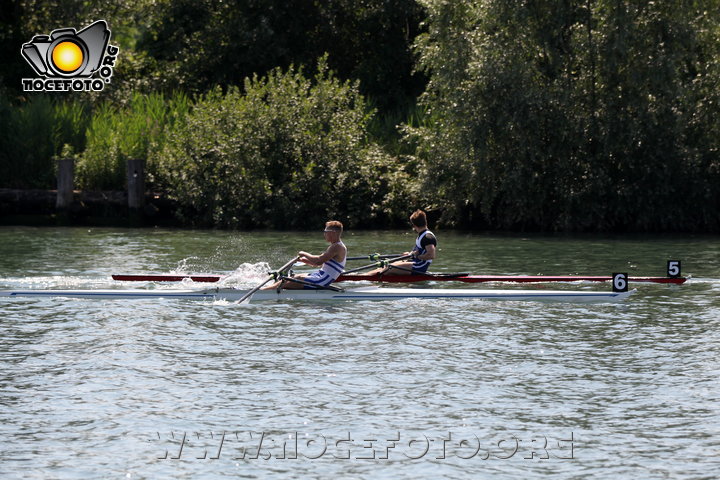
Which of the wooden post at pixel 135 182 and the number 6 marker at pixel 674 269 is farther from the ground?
the wooden post at pixel 135 182

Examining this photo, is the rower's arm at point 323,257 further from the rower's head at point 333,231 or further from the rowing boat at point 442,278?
the rowing boat at point 442,278

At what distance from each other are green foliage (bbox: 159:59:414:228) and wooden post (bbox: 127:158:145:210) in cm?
138

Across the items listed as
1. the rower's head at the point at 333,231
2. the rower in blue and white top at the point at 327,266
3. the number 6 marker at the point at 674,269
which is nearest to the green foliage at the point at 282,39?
the number 6 marker at the point at 674,269

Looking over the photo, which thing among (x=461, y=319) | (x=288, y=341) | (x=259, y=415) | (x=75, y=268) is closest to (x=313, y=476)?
(x=259, y=415)

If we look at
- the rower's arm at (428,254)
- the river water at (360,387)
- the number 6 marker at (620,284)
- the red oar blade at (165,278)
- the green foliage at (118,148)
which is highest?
the green foliage at (118,148)

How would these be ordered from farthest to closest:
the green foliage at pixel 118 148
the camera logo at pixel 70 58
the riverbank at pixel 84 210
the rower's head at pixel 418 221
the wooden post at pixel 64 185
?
1. the camera logo at pixel 70 58
2. the green foliage at pixel 118 148
3. the riverbank at pixel 84 210
4. the wooden post at pixel 64 185
5. the rower's head at pixel 418 221

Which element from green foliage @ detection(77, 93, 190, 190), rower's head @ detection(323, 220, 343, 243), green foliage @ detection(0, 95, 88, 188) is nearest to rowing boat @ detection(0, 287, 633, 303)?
rower's head @ detection(323, 220, 343, 243)

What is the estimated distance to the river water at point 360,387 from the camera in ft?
33.4

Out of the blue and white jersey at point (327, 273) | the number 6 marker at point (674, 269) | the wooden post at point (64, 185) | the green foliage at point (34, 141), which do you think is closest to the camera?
the blue and white jersey at point (327, 273)

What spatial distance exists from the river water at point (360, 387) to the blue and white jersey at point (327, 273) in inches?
20.1

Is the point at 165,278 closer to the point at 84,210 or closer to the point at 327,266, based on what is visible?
the point at 327,266

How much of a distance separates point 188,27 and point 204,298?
30639 millimetres

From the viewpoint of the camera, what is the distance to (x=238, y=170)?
121ft

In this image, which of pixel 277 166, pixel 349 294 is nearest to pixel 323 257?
pixel 349 294
